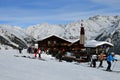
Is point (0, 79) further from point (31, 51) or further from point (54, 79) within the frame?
point (31, 51)

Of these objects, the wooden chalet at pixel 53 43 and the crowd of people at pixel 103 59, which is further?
the wooden chalet at pixel 53 43

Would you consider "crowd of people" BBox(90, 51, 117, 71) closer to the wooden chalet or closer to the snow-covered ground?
the snow-covered ground

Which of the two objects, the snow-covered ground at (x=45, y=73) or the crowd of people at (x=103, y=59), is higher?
the crowd of people at (x=103, y=59)

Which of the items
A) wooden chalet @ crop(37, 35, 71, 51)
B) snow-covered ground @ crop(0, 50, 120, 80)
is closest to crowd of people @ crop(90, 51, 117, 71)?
snow-covered ground @ crop(0, 50, 120, 80)

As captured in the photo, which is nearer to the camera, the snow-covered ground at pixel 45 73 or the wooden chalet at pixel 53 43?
the snow-covered ground at pixel 45 73

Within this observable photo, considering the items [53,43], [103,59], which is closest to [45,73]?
[103,59]

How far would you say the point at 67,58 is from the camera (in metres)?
37.6

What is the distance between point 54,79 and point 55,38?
55.4 meters

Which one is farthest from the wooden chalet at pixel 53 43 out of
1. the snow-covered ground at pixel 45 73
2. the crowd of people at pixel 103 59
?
the snow-covered ground at pixel 45 73

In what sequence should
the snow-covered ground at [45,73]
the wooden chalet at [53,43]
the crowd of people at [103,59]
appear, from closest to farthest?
1. the snow-covered ground at [45,73]
2. the crowd of people at [103,59]
3. the wooden chalet at [53,43]

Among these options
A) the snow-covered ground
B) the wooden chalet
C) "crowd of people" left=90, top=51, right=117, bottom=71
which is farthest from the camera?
the wooden chalet

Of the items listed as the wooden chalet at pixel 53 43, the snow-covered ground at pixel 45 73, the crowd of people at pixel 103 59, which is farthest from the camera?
the wooden chalet at pixel 53 43

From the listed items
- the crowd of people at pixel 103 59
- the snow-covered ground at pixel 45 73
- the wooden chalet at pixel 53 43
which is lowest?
the snow-covered ground at pixel 45 73

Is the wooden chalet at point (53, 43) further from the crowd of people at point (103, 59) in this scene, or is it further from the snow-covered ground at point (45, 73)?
the snow-covered ground at point (45, 73)
